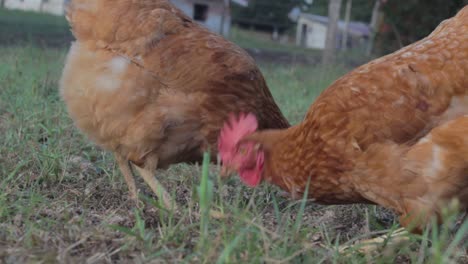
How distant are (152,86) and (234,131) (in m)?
0.49

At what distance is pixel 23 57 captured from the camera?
21.9 ft

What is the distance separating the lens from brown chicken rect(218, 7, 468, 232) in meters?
2.02

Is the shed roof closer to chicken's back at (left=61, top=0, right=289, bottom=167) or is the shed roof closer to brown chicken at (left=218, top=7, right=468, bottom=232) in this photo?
chicken's back at (left=61, top=0, right=289, bottom=167)

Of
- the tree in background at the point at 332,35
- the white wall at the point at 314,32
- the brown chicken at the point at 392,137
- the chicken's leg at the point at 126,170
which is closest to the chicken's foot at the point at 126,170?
the chicken's leg at the point at 126,170

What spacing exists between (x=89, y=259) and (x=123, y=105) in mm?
1268

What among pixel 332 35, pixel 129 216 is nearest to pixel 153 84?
pixel 129 216

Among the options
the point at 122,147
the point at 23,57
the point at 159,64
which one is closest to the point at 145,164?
the point at 122,147

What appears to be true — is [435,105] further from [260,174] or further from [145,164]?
[145,164]

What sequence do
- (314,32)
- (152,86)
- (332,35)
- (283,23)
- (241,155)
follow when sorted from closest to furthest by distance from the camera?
1. (241,155)
2. (152,86)
3. (332,35)
4. (283,23)
5. (314,32)

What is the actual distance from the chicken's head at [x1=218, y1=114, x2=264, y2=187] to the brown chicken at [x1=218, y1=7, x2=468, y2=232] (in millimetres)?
26

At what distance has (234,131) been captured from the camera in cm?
258

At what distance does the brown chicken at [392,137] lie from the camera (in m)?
2.02

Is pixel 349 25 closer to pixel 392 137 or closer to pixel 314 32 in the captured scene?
pixel 314 32

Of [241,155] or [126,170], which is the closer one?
[241,155]
